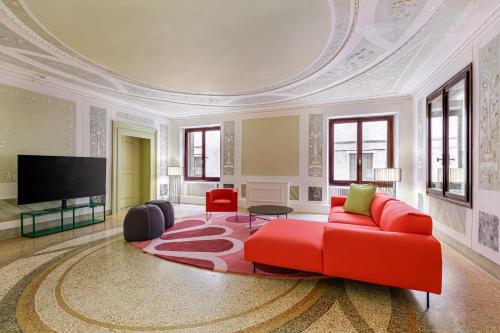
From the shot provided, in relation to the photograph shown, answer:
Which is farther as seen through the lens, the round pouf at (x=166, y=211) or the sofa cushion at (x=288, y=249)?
the round pouf at (x=166, y=211)

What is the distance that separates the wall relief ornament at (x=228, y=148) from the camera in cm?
691

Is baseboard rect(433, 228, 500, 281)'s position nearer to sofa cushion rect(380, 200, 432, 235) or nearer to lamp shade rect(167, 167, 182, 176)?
sofa cushion rect(380, 200, 432, 235)

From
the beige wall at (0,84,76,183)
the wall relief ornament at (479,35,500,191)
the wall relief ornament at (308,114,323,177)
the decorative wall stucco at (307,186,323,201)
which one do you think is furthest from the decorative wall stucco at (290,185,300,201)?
the beige wall at (0,84,76,183)

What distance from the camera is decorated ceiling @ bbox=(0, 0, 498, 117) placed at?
244 cm

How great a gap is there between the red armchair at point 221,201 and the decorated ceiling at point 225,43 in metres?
2.23

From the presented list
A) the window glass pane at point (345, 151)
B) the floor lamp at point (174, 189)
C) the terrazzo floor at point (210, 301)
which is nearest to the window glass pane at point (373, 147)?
the window glass pane at point (345, 151)

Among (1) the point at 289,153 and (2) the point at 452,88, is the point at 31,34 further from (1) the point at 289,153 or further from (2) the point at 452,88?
(2) the point at 452,88

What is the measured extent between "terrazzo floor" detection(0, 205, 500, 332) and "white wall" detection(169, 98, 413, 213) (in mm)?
2966

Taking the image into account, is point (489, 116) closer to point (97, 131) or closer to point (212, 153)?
point (212, 153)

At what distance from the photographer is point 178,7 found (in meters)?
2.41

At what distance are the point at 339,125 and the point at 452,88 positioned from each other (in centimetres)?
264

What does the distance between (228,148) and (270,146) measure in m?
1.24

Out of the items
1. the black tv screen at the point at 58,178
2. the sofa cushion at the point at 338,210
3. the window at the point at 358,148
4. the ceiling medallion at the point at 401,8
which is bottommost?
the sofa cushion at the point at 338,210

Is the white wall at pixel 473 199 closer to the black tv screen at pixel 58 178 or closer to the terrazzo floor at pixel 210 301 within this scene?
the terrazzo floor at pixel 210 301
